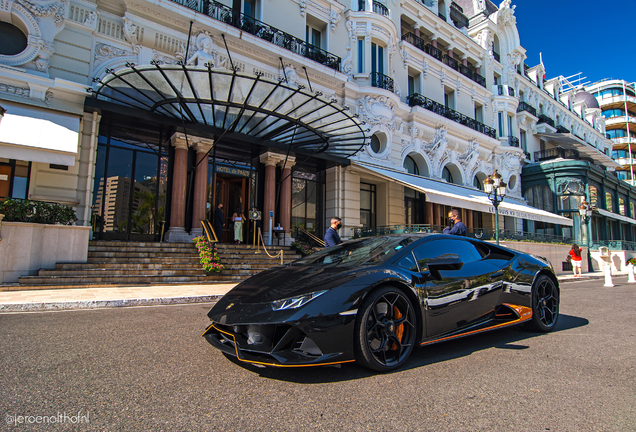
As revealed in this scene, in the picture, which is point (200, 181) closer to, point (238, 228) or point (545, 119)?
point (238, 228)

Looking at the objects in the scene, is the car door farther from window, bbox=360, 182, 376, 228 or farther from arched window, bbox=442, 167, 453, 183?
arched window, bbox=442, 167, 453, 183

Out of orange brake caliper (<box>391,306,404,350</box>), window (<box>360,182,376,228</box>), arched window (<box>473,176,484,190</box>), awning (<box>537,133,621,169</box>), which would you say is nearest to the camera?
orange brake caliper (<box>391,306,404,350</box>)

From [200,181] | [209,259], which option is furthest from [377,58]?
[209,259]

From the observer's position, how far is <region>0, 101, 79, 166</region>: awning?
8672 mm

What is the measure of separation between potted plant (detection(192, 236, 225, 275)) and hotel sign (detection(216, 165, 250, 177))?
15.6 ft

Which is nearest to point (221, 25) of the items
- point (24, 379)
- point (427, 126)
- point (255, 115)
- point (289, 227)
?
point (255, 115)

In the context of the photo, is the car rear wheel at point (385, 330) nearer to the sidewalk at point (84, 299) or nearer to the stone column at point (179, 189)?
the sidewalk at point (84, 299)

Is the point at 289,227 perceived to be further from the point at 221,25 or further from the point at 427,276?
the point at 427,276

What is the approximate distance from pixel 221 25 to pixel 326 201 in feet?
28.1

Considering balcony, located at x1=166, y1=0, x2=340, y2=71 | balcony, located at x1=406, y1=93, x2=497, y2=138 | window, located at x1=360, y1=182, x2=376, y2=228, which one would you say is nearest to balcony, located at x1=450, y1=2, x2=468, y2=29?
balcony, located at x1=406, y1=93, x2=497, y2=138

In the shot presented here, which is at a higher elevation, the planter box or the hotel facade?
the hotel facade

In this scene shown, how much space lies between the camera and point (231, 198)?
15133 millimetres

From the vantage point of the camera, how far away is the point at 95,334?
397 cm

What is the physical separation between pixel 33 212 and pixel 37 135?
6.84ft
